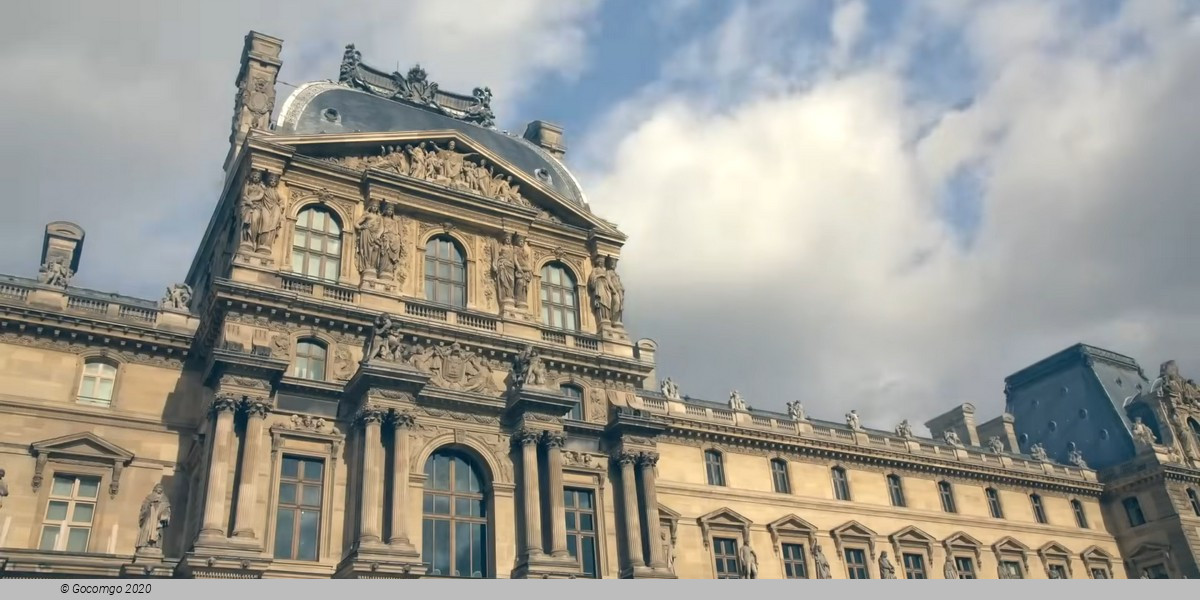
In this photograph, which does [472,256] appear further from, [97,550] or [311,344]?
[97,550]

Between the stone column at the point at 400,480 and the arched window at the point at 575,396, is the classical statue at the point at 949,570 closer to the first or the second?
the arched window at the point at 575,396

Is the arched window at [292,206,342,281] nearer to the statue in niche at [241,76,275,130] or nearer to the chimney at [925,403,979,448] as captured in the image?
the statue in niche at [241,76,275,130]

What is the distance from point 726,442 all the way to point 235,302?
876 inches

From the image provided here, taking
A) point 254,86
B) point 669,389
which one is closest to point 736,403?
point 669,389

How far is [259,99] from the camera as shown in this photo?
38812 millimetres

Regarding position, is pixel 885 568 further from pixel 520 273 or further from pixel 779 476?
pixel 520 273

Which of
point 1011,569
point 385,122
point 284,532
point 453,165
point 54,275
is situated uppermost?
point 385,122

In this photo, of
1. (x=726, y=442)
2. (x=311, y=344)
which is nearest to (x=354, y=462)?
(x=311, y=344)

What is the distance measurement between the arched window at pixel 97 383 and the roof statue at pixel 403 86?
16583 mm

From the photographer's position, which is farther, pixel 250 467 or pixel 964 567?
pixel 964 567

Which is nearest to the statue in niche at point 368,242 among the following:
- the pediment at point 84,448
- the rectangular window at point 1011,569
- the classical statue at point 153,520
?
the pediment at point 84,448

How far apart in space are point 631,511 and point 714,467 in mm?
9590

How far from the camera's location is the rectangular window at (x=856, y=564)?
43709 mm

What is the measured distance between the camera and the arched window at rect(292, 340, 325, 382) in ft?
103
